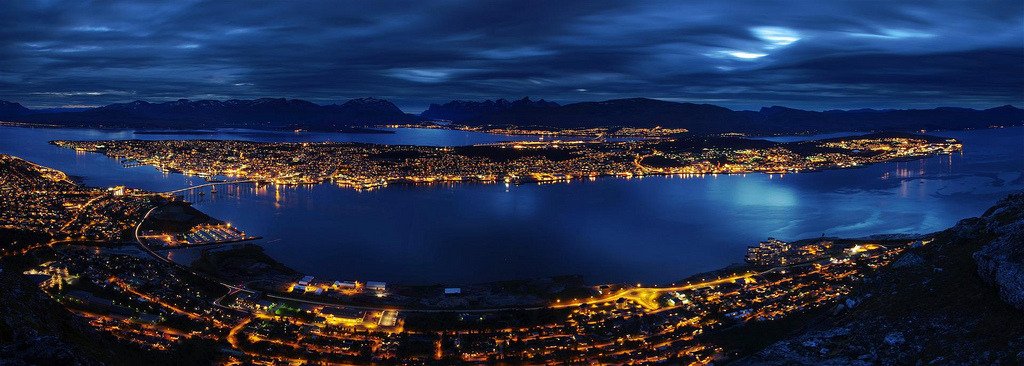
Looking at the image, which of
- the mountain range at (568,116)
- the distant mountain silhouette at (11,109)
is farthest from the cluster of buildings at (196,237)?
the distant mountain silhouette at (11,109)

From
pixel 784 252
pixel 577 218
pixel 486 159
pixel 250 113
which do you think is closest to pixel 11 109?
pixel 250 113

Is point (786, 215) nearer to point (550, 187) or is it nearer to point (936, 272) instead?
point (550, 187)

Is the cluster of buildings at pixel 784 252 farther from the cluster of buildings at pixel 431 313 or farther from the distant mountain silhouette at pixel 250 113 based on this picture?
the distant mountain silhouette at pixel 250 113

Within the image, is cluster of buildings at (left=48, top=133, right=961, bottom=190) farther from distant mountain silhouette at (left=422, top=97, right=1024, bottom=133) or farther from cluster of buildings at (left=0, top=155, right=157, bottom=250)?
distant mountain silhouette at (left=422, top=97, right=1024, bottom=133)

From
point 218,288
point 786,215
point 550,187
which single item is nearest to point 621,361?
point 218,288

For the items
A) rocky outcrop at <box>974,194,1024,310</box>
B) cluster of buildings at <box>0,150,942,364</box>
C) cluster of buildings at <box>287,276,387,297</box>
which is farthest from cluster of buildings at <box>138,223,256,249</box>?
rocky outcrop at <box>974,194,1024,310</box>
